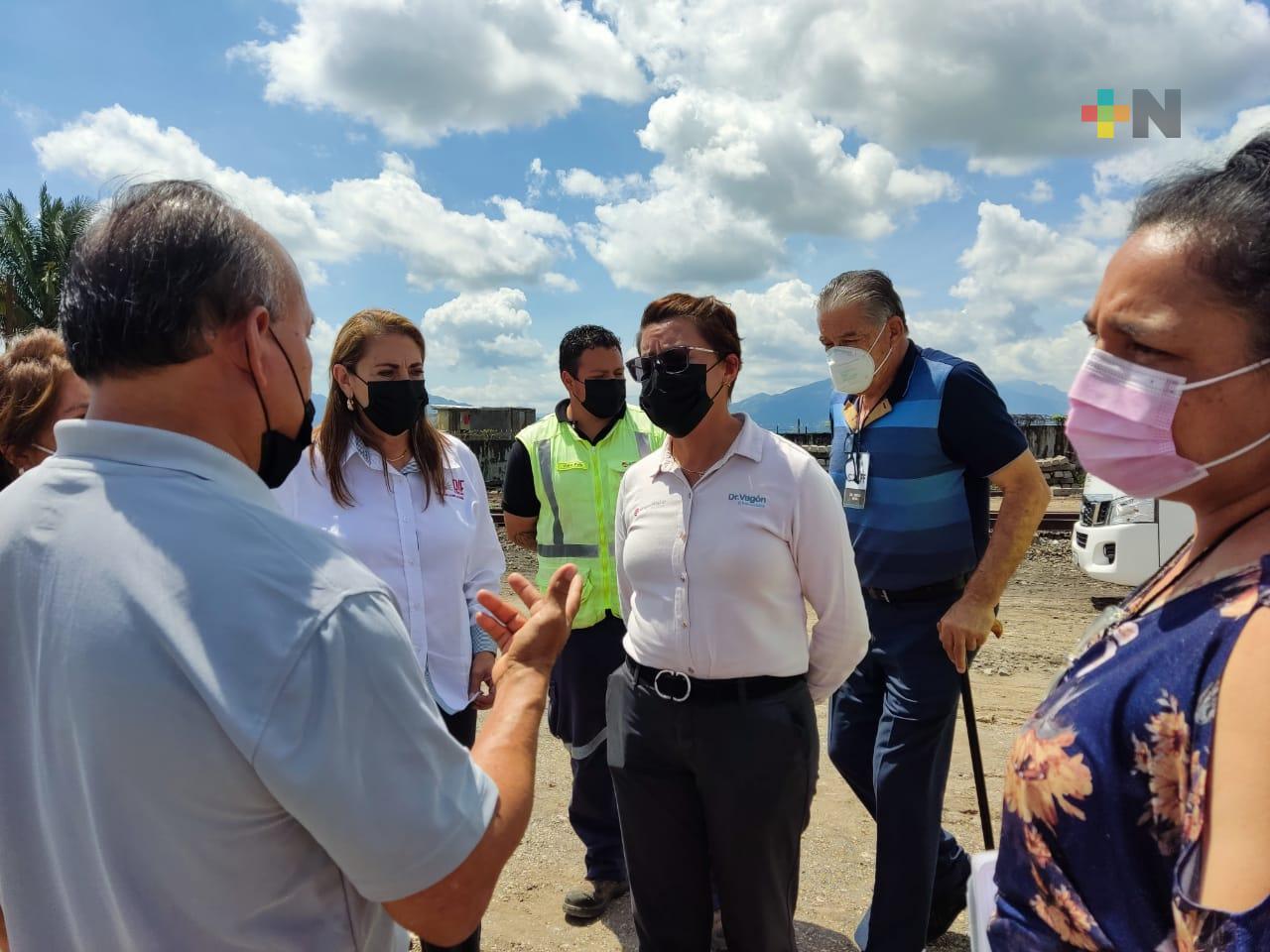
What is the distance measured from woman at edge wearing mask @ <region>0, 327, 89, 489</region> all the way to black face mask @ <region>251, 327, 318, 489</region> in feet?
4.59

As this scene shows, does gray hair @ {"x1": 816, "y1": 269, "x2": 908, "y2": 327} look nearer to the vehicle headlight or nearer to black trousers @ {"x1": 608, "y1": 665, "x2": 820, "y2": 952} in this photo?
black trousers @ {"x1": 608, "y1": 665, "x2": 820, "y2": 952}

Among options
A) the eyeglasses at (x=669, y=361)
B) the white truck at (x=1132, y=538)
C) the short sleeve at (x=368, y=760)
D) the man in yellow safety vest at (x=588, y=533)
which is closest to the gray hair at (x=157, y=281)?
the short sleeve at (x=368, y=760)

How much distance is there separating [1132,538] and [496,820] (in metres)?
7.69

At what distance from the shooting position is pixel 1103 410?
1344 mm

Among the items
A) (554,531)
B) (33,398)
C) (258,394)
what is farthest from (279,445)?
(554,531)

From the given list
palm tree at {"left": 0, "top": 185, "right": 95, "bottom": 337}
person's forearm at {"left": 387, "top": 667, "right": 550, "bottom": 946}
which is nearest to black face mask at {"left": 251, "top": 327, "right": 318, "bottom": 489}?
person's forearm at {"left": 387, "top": 667, "right": 550, "bottom": 946}

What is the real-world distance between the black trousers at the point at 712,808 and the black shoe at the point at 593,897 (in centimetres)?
102

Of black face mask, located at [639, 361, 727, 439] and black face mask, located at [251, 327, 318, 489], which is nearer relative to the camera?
black face mask, located at [251, 327, 318, 489]

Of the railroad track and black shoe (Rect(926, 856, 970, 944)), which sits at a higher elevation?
Answer: the railroad track

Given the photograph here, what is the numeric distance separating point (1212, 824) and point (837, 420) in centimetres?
283

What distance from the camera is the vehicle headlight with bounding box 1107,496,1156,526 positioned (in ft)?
24.1

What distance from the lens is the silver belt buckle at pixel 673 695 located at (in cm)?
238

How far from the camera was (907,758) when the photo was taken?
2971 mm

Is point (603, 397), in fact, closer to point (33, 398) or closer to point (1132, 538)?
point (33, 398)
